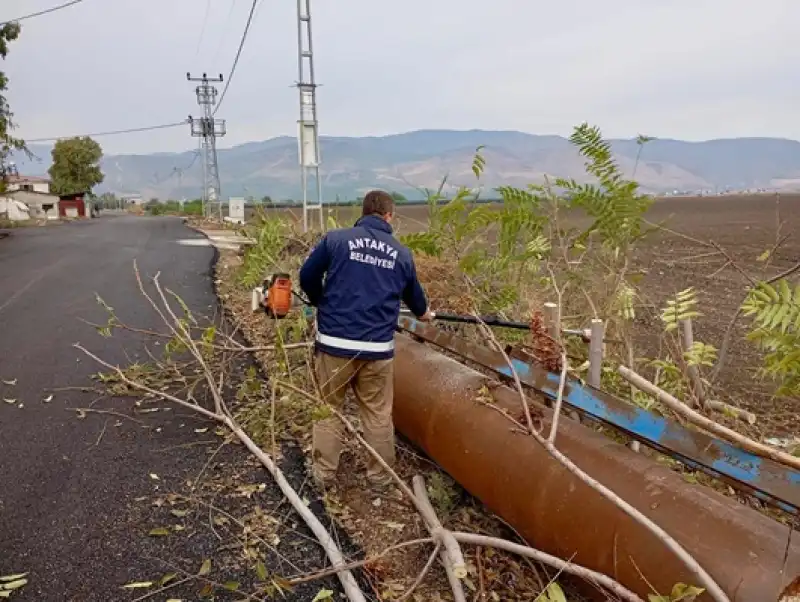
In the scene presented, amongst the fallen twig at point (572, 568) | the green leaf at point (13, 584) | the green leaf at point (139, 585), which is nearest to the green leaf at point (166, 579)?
the green leaf at point (139, 585)

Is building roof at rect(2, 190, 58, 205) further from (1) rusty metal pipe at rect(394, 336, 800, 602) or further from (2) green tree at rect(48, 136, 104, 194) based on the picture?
(1) rusty metal pipe at rect(394, 336, 800, 602)

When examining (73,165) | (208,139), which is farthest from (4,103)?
(73,165)

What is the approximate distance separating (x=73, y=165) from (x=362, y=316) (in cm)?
7836

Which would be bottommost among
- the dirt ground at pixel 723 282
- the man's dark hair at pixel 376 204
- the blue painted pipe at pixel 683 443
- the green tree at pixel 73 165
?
the dirt ground at pixel 723 282

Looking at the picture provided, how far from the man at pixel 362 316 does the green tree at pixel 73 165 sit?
76.8 metres

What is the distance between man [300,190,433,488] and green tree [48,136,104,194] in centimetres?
7675

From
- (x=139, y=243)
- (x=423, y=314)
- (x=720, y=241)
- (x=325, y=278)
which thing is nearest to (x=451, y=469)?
(x=423, y=314)

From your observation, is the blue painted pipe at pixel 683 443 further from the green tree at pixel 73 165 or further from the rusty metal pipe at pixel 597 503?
the green tree at pixel 73 165

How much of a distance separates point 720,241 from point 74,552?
76.2 feet

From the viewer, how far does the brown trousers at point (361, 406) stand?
4.00 m

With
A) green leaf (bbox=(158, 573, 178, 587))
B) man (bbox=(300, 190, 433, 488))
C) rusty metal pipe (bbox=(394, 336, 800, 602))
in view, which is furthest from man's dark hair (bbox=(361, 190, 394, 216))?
green leaf (bbox=(158, 573, 178, 587))

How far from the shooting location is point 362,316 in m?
3.91

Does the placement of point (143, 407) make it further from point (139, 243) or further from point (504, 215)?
point (139, 243)

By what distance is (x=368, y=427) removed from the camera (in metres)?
4.06
